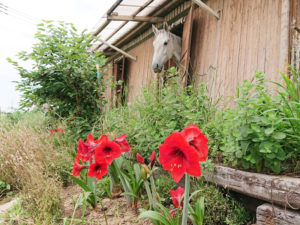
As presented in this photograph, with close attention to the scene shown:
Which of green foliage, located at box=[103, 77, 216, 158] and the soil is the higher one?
green foliage, located at box=[103, 77, 216, 158]

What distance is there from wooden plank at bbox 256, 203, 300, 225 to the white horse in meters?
4.20

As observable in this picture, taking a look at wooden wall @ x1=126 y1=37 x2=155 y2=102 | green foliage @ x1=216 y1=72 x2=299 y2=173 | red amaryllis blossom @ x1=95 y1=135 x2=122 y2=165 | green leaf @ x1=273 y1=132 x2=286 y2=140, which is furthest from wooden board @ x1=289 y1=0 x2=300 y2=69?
wooden wall @ x1=126 y1=37 x2=155 y2=102

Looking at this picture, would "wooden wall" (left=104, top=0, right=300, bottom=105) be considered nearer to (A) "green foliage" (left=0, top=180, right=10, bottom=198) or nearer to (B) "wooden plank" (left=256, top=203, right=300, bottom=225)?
(B) "wooden plank" (left=256, top=203, right=300, bottom=225)

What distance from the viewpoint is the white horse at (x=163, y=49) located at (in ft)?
18.4

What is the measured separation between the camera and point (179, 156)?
4.03 ft

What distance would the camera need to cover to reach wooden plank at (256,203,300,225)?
5.12 feet

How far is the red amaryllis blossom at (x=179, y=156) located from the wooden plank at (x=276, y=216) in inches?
33.6

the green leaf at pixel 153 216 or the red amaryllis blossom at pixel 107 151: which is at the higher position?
the red amaryllis blossom at pixel 107 151

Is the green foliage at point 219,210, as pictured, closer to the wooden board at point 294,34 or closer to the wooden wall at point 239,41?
the wooden wall at point 239,41

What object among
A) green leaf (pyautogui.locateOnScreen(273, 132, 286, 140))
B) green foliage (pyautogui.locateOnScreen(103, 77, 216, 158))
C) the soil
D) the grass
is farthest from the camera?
green foliage (pyautogui.locateOnScreen(103, 77, 216, 158))

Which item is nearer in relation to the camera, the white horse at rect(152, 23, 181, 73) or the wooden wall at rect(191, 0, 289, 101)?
the wooden wall at rect(191, 0, 289, 101)

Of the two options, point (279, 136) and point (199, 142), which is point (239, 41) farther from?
point (199, 142)

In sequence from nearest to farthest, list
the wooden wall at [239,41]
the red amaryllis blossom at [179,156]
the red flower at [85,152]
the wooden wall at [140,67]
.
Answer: the red amaryllis blossom at [179,156]
the red flower at [85,152]
the wooden wall at [239,41]
the wooden wall at [140,67]

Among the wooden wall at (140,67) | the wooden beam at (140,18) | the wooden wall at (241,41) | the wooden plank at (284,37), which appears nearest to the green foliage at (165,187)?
the wooden wall at (241,41)
